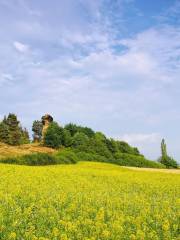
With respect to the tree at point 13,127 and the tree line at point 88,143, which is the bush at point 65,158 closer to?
the tree line at point 88,143

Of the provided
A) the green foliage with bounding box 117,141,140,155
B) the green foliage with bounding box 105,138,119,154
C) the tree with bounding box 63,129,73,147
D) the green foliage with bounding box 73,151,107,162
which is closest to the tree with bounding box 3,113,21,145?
the tree with bounding box 63,129,73,147

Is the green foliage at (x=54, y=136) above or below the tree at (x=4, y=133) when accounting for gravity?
below

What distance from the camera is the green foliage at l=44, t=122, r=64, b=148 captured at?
6228 cm

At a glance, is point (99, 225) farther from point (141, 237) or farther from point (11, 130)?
point (11, 130)

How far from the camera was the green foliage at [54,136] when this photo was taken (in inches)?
2452

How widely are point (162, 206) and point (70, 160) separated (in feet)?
113

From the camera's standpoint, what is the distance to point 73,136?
64438 mm

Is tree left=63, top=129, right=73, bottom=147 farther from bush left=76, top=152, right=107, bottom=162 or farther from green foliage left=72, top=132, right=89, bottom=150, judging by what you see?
bush left=76, top=152, right=107, bottom=162

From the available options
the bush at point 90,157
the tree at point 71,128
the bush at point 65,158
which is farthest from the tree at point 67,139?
the bush at point 65,158

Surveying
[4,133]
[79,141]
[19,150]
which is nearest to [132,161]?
[79,141]

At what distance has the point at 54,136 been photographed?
62.2 meters

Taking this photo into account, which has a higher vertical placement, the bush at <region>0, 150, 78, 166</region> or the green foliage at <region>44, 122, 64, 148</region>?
the green foliage at <region>44, 122, 64, 148</region>

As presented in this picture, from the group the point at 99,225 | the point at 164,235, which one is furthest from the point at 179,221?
the point at 99,225

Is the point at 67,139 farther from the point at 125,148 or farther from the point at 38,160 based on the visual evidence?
the point at 38,160
